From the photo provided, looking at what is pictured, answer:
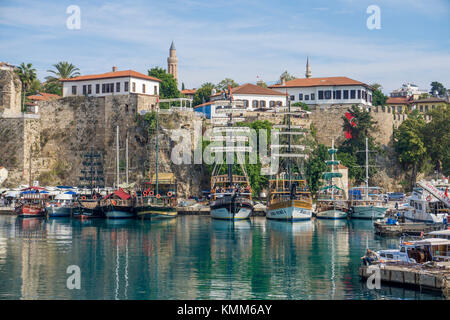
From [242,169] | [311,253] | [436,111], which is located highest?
[436,111]

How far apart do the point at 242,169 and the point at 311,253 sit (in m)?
32.4

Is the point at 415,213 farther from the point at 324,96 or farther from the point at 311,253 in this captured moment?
the point at 324,96

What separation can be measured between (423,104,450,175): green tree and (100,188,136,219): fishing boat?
38.6 meters

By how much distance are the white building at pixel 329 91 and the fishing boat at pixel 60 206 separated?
31.9 metres

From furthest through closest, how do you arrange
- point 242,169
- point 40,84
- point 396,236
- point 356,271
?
1. point 40,84
2. point 242,169
3. point 396,236
4. point 356,271

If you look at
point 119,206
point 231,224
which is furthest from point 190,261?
point 119,206

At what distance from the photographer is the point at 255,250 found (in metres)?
44.2

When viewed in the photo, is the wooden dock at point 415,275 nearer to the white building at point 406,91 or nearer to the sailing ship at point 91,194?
the sailing ship at point 91,194

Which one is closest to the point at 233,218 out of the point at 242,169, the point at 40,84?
the point at 242,169

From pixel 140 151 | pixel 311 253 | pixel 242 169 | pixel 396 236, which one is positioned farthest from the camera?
pixel 140 151

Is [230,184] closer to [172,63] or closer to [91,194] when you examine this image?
[91,194]

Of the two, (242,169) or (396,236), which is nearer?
(396,236)

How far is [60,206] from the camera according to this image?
71.9m

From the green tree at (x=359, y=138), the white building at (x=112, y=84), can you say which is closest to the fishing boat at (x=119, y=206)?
the white building at (x=112, y=84)
